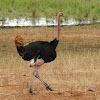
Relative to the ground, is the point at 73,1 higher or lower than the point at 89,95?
higher

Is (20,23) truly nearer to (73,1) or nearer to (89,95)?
(73,1)

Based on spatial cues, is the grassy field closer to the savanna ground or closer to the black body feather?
the savanna ground

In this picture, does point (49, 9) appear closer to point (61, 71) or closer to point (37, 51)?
point (61, 71)

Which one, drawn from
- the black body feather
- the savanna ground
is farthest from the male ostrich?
the savanna ground

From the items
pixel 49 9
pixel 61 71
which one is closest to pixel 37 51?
pixel 61 71

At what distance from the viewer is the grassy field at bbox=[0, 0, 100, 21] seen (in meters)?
20.3

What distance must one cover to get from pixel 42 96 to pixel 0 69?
8.02 feet

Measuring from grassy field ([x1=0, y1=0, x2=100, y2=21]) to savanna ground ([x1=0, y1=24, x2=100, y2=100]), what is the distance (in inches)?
221

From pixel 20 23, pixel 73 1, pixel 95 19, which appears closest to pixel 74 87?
pixel 20 23

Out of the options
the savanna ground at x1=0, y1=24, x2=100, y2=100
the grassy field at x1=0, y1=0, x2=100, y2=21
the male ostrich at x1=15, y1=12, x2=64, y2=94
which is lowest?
the savanna ground at x1=0, y1=24, x2=100, y2=100

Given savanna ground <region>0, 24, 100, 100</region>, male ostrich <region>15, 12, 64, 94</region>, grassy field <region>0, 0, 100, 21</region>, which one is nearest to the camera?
male ostrich <region>15, 12, 64, 94</region>

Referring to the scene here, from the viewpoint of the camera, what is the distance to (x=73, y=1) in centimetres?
2320

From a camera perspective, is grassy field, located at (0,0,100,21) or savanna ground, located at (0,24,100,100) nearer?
savanna ground, located at (0,24,100,100)

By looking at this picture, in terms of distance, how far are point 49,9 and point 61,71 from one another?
12.8 meters
